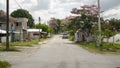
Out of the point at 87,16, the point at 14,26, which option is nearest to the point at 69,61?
the point at 87,16

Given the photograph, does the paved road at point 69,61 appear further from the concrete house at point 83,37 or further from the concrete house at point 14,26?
the concrete house at point 14,26

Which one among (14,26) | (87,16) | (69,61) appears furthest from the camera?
(14,26)

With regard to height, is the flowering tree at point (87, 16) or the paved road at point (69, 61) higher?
the flowering tree at point (87, 16)

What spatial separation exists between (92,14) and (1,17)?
22.7m

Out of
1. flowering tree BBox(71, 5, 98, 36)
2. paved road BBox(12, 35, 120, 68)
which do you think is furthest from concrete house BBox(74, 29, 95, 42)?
paved road BBox(12, 35, 120, 68)

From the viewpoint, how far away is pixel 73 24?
7088 centimetres

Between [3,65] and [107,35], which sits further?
[107,35]

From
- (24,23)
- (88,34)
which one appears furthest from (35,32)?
(88,34)

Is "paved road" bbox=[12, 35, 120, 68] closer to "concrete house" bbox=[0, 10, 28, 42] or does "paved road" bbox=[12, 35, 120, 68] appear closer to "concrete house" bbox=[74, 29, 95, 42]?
"concrete house" bbox=[74, 29, 95, 42]

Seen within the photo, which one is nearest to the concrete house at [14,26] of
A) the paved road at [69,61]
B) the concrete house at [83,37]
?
the concrete house at [83,37]

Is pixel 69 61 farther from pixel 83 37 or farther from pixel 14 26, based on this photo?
pixel 14 26

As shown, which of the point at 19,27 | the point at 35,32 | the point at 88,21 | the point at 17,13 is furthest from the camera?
the point at 17,13

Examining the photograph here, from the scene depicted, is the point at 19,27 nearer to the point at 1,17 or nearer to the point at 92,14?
the point at 1,17

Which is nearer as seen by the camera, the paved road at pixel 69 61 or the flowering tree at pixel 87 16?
the paved road at pixel 69 61
